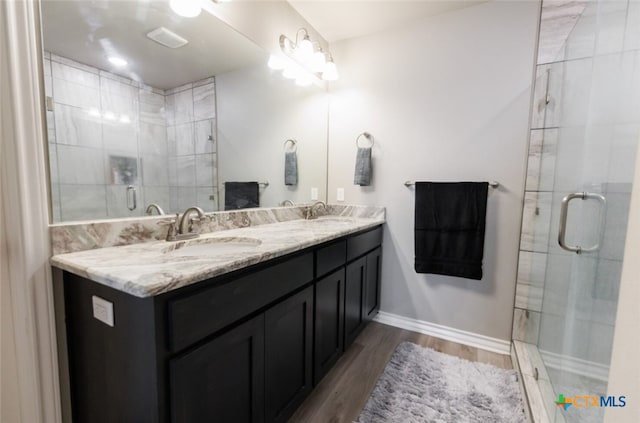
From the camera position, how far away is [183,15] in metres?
1.30

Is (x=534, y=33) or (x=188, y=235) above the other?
(x=534, y=33)

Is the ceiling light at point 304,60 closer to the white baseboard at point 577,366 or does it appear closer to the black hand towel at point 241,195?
the black hand towel at point 241,195

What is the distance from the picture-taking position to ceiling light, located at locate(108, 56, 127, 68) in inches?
43.8

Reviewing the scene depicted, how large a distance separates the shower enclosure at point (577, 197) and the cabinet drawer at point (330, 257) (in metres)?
1.02

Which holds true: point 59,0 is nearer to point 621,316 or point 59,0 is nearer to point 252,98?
point 252,98

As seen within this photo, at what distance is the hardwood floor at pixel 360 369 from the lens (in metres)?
1.38

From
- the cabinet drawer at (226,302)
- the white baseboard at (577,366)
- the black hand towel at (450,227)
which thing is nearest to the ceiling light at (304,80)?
the black hand towel at (450,227)

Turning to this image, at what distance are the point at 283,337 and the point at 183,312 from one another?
531 millimetres

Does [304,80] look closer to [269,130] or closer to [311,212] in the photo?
[269,130]

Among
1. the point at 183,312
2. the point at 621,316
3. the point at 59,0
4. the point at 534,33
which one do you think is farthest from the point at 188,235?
the point at 534,33

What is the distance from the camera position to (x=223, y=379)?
35.3 inches

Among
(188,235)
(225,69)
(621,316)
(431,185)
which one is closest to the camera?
(621,316)

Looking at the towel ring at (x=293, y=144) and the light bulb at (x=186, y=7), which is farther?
the towel ring at (x=293, y=144)

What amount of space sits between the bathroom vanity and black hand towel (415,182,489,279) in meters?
0.99
